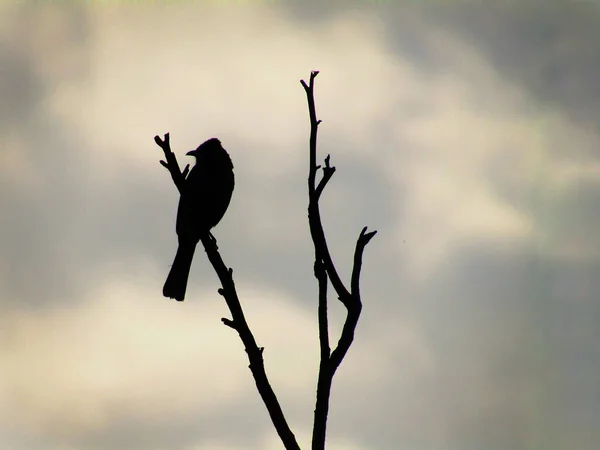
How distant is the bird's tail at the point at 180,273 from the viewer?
7129 mm

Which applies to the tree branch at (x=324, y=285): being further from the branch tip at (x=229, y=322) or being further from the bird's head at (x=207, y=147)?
the bird's head at (x=207, y=147)

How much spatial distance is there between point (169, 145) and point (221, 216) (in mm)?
3744

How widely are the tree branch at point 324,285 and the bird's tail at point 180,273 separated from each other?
335 cm

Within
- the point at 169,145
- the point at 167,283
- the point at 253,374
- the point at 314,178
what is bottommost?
the point at 253,374

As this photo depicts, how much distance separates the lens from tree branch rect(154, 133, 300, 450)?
12.4 ft

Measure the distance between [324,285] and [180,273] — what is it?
12.0 feet

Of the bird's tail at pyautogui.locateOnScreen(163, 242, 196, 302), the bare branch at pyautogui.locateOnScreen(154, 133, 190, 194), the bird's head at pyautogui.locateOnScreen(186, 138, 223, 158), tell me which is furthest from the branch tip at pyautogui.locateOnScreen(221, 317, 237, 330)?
the bird's head at pyautogui.locateOnScreen(186, 138, 223, 158)

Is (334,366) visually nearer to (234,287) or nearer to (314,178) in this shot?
(234,287)

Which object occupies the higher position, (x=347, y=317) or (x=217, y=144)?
(x=217, y=144)

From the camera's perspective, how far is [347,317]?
411 centimetres

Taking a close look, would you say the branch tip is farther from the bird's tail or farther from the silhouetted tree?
the bird's tail

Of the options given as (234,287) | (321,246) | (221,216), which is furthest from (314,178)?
(221,216)

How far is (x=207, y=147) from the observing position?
27.0ft

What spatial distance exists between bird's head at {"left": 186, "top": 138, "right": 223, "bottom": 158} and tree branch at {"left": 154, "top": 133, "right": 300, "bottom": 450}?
11.8 ft
